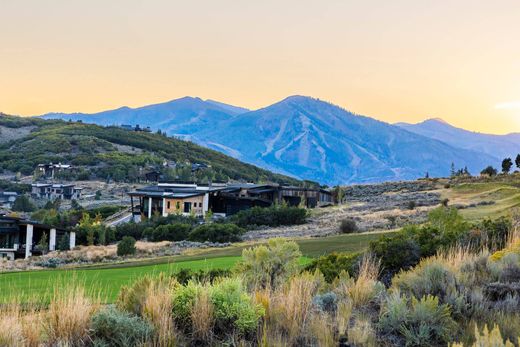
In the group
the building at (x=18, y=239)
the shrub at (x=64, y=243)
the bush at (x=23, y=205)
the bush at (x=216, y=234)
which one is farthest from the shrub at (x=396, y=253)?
the bush at (x=23, y=205)

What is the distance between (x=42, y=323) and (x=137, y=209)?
67.1m

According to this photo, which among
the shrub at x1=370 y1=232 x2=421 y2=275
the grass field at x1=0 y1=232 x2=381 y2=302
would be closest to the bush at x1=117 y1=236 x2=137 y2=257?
the grass field at x1=0 y1=232 x2=381 y2=302

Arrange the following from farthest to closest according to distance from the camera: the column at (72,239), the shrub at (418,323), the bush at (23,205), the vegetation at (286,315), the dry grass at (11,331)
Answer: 1. the bush at (23,205)
2. the column at (72,239)
3. the shrub at (418,323)
4. the vegetation at (286,315)
5. the dry grass at (11,331)

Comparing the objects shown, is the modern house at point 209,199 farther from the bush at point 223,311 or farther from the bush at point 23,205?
the bush at point 223,311

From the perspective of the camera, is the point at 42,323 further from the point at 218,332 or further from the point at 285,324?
the point at 285,324

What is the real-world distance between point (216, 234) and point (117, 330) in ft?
138

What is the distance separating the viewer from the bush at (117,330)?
618 centimetres

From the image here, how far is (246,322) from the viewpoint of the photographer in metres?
6.88

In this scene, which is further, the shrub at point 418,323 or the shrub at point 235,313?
the shrub at point 418,323

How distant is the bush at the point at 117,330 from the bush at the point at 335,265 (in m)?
6.93

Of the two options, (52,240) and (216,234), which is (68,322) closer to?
(216,234)

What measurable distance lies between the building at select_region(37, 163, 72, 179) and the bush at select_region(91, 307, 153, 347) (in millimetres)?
110883

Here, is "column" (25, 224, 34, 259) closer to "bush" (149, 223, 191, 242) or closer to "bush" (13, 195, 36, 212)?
"bush" (149, 223, 191, 242)

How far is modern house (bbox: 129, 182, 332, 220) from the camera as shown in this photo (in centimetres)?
6888
